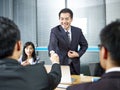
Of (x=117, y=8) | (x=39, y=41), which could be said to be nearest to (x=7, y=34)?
(x=117, y=8)

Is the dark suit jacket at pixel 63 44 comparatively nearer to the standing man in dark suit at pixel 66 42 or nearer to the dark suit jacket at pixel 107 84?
the standing man in dark suit at pixel 66 42

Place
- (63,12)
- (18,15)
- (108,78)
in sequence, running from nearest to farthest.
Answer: (108,78)
(63,12)
(18,15)

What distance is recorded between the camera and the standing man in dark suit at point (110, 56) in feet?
3.56

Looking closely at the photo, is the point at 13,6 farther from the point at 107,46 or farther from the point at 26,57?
the point at 107,46

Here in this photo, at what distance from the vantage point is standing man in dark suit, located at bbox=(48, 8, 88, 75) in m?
3.07

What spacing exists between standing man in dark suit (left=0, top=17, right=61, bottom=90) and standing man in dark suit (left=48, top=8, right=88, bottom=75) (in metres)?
1.60

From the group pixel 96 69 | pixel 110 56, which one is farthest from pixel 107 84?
pixel 96 69

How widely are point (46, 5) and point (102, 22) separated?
75.7 inches

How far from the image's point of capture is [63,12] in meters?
3.10

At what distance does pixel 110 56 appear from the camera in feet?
3.62

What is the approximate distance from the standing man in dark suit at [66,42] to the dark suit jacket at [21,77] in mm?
1566

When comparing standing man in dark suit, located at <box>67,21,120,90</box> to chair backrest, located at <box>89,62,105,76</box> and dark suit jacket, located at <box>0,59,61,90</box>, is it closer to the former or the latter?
dark suit jacket, located at <box>0,59,61,90</box>

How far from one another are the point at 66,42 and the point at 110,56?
202cm

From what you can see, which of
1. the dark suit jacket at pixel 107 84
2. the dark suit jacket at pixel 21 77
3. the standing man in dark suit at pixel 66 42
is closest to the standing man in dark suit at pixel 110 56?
the dark suit jacket at pixel 107 84
